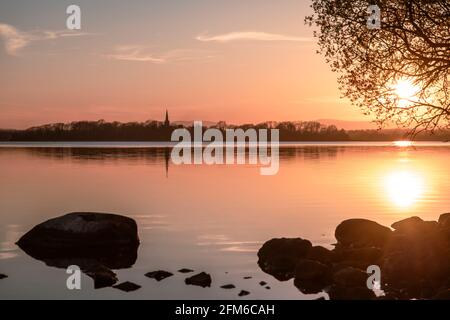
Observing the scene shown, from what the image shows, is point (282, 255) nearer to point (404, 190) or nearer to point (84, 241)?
point (84, 241)

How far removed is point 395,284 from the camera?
2234 cm

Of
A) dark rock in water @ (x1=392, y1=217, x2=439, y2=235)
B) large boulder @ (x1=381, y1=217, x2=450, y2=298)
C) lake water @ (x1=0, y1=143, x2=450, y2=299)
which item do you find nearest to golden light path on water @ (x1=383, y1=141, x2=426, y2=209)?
lake water @ (x1=0, y1=143, x2=450, y2=299)

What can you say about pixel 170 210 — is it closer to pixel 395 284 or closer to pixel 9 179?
pixel 395 284

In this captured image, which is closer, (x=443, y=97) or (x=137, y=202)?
(x=443, y=97)

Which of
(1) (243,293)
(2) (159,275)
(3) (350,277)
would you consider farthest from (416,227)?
(2) (159,275)

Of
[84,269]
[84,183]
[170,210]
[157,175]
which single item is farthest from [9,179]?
[84,269]

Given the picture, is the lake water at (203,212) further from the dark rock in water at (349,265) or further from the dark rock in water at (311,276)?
the dark rock in water at (349,265)

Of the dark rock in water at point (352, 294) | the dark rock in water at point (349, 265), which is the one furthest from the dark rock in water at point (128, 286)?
the dark rock in water at point (349, 265)

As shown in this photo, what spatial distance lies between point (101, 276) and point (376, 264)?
35.3ft

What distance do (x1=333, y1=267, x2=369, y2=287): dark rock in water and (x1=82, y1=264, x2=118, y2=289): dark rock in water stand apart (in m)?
8.48

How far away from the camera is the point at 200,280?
2386 centimetres

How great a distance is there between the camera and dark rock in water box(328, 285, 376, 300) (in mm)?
20266
